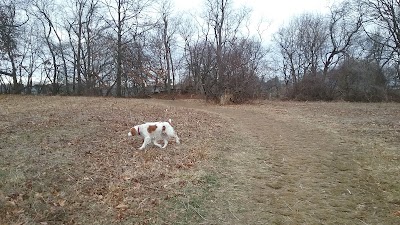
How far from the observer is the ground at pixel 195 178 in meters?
3.86

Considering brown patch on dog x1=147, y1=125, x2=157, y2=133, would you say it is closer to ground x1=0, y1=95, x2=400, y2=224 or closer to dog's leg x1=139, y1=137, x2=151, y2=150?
dog's leg x1=139, y1=137, x2=151, y2=150

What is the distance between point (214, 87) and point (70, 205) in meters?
16.8

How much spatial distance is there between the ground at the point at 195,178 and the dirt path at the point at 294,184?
0.01 m

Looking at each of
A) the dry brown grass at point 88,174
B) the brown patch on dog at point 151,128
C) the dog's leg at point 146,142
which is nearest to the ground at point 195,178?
the dry brown grass at point 88,174

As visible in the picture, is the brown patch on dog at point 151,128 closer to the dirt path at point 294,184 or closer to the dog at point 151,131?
the dog at point 151,131

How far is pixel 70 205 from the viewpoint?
4043 mm

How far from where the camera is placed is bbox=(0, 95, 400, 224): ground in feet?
12.6

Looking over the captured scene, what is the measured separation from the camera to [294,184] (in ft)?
15.9

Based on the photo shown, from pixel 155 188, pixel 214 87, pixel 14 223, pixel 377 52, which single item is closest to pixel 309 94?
pixel 377 52

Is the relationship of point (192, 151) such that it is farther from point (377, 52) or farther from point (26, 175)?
point (377, 52)

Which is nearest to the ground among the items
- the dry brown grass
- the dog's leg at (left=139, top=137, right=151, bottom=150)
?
the dry brown grass

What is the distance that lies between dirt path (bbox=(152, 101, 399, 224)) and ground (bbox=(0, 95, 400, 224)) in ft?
0.05

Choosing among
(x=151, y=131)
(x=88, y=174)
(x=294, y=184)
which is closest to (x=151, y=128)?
(x=151, y=131)

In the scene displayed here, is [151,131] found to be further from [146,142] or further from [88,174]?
[88,174]
